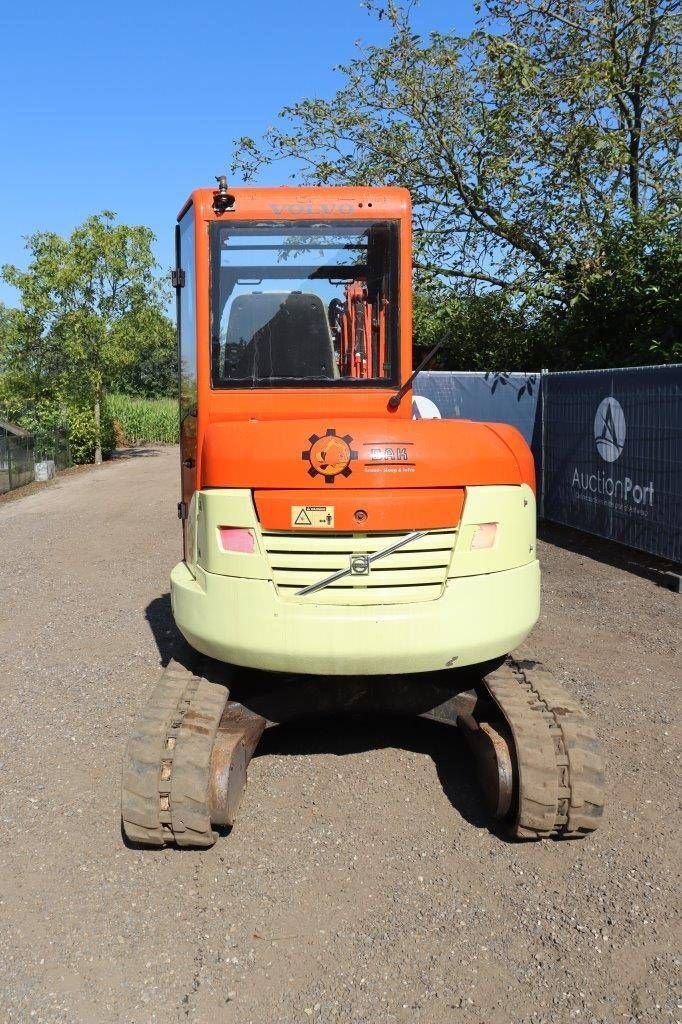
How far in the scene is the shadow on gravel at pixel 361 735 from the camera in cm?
448

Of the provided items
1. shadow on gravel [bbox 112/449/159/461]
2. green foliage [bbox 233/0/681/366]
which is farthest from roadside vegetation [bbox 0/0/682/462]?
shadow on gravel [bbox 112/449/159/461]

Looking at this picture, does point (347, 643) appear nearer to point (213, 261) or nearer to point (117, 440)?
point (213, 261)

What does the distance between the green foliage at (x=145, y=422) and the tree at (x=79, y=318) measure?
31.9 ft

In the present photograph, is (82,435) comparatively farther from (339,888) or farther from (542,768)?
(542,768)

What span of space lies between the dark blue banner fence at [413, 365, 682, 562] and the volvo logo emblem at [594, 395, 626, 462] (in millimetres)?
12

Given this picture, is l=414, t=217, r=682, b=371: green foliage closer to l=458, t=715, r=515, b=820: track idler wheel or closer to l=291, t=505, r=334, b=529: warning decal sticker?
l=458, t=715, r=515, b=820: track idler wheel

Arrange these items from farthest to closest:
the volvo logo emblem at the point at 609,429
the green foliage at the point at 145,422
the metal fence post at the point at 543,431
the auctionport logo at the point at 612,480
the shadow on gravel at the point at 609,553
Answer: the green foliage at the point at 145,422
the metal fence post at the point at 543,431
the volvo logo emblem at the point at 609,429
the auctionport logo at the point at 612,480
the shadow on gravel at the point at 609,553

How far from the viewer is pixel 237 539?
3.99m

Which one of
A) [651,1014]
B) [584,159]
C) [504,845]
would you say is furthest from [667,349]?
[651,1014]

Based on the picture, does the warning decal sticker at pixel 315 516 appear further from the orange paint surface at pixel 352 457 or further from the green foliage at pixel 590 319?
the green foliage at pixel 590 319

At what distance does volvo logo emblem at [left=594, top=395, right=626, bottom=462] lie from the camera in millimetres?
10258

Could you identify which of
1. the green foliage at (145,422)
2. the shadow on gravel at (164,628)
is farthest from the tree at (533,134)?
the green foliage at (145,422)

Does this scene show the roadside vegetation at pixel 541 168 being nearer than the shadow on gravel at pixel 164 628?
No

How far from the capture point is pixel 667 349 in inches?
494
